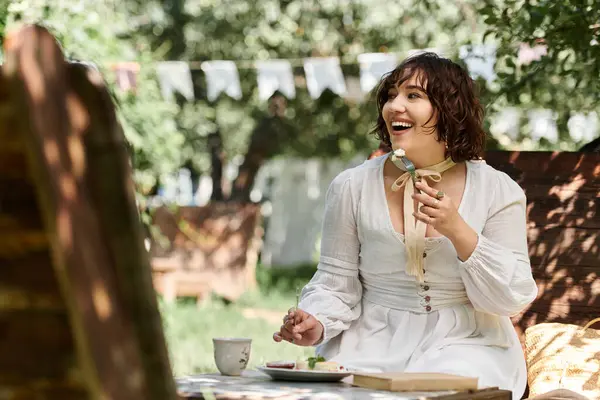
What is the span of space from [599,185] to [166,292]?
8.00m

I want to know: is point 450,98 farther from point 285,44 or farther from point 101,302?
point 285,44

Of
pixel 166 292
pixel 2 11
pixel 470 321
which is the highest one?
pixel 2 11

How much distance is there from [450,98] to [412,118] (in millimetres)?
154

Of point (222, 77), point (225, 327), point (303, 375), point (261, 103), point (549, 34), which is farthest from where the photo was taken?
point (261, 103)

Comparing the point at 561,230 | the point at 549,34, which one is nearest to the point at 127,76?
the point at 549,34

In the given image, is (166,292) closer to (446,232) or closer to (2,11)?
(2,11)

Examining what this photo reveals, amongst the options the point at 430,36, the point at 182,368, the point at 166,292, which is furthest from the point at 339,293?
the point at 430,36

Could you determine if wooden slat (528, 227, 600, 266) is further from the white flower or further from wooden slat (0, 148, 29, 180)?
wooden slat (0, 148, 29, 180)

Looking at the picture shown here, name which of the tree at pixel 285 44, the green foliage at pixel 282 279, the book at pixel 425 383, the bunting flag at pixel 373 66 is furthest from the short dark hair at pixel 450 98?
the green foliage at pixel 282 279

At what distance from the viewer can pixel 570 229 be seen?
403 cm

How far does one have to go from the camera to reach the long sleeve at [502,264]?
2934mm

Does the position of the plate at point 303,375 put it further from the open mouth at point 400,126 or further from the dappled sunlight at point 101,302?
the dappled sunlight at point 101,302

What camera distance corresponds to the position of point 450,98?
10.7 feet

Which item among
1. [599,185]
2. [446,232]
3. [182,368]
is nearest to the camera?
[446,232]
